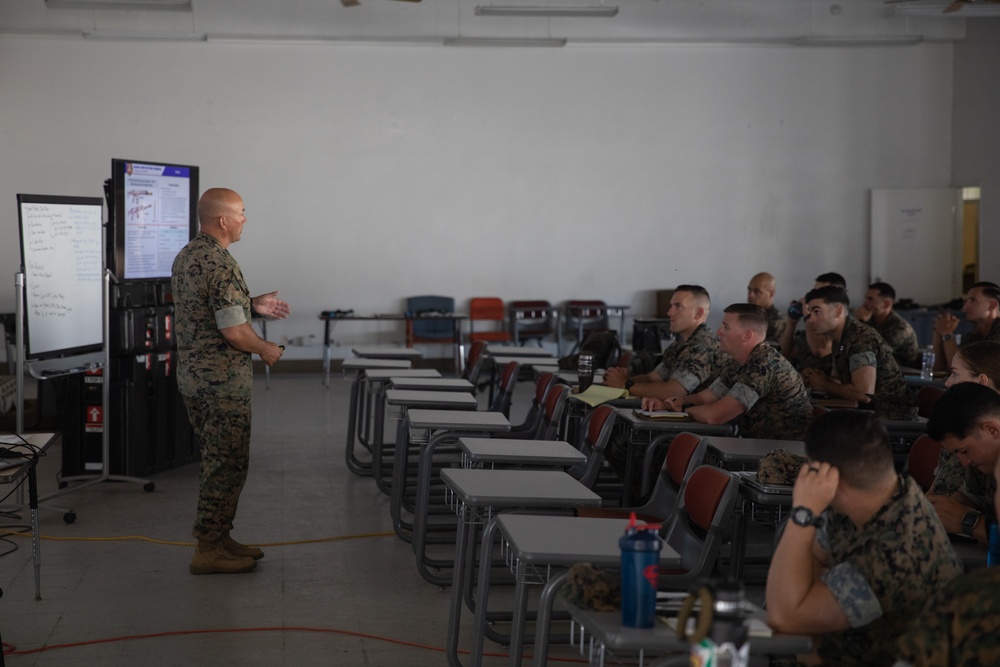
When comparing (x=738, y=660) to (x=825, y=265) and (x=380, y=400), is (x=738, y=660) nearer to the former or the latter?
(x=380, y=400)

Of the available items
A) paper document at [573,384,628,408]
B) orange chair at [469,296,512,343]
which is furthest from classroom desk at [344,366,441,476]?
orange chair at [469,296,512,343]

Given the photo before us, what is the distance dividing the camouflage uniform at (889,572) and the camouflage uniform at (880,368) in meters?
3.58

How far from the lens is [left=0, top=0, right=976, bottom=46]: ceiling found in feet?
37.9

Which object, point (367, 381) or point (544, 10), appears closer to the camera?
point (367, 381)

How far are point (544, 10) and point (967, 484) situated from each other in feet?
29.5

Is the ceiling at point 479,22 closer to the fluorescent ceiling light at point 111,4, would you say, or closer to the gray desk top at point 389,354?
the fluorescent ceiling light at point 111,4

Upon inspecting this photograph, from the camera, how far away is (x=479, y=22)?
1217 centimetres

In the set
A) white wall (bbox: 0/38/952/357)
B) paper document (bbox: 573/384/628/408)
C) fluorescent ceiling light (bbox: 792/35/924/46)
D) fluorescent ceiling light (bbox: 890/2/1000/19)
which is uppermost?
fluorescent ceiling light (bbox: 792/35/924/46)

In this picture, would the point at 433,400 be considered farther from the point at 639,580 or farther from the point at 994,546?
the point at 639,580

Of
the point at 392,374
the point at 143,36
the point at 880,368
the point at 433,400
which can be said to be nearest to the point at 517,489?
the point at 433,400

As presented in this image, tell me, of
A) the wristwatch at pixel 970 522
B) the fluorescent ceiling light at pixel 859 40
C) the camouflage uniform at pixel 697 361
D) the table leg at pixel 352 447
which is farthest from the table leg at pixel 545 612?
the fluorescent ceiling light at pixel 859 40

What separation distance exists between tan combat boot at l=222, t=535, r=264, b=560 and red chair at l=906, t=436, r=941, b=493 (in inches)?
114

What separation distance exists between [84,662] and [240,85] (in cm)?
965

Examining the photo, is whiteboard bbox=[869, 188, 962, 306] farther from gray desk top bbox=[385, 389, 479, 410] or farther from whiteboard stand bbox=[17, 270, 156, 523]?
whiteboard stand bbox=[17, 270, 156, 523]
